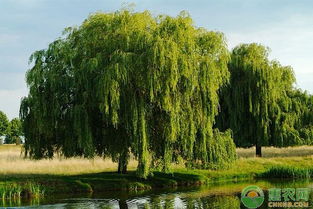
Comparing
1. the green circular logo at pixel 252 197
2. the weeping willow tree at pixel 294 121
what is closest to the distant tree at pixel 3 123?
the weeping willow tree at pixel 294 121

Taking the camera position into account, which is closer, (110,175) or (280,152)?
(110,175)

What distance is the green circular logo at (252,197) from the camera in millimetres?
20494

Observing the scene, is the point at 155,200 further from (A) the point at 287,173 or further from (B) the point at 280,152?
(B) the point at 280,152

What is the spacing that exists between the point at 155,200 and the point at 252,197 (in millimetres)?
4865

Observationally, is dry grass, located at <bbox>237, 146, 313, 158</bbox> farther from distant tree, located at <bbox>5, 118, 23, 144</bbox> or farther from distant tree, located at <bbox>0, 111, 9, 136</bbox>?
distant tree, located at <bbox>5, 118, 23, 144</bbox>

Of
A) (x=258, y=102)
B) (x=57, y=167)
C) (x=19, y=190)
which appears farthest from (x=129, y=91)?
(x=258, y=102)

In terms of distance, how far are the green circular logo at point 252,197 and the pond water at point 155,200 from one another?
0.23 m

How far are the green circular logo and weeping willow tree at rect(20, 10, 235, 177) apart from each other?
8.82 ft

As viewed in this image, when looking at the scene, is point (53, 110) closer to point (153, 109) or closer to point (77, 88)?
point (77, 88)

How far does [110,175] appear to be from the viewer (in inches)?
1123

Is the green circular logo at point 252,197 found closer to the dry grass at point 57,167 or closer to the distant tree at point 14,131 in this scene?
the dry grass at point 57,167

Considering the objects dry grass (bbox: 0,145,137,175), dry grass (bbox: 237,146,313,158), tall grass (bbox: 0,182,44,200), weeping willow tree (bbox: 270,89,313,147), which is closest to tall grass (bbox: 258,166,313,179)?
weeping willow tree (bbox: 270,89,313,147)

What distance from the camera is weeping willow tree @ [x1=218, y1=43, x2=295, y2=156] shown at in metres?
39.2

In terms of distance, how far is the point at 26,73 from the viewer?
2605 centimetres
